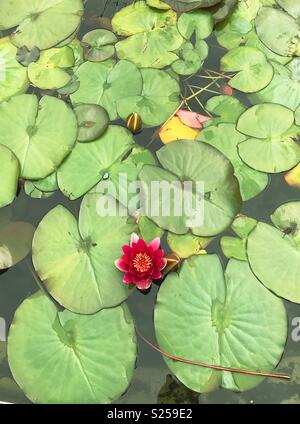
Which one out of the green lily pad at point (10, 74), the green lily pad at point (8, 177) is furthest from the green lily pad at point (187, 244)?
the green lily pad at point (10, 74)

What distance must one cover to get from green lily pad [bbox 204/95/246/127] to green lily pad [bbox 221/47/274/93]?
0.08 metres

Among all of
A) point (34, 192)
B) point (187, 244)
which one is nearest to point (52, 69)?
point (34, 192)

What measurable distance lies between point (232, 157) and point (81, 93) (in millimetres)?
649

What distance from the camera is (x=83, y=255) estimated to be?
1.49 m

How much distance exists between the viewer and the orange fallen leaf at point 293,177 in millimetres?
1622

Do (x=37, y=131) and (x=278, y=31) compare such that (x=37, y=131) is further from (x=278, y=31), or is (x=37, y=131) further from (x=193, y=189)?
(x=278, y=31)

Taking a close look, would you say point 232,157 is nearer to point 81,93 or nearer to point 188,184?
point 188,184

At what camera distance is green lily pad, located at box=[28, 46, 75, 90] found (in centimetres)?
186

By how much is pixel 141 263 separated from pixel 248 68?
955mm

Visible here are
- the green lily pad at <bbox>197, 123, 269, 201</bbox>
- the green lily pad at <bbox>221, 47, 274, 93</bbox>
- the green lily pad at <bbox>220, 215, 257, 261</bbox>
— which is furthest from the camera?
the green lily pad at <bbox>221, 47, 274, 93</bbox>

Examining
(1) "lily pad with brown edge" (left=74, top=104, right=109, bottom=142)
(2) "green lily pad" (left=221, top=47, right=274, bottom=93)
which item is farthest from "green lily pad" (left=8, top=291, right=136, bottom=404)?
(2) "green lily pad" (left=221, top=47, right=274, bottom=93)

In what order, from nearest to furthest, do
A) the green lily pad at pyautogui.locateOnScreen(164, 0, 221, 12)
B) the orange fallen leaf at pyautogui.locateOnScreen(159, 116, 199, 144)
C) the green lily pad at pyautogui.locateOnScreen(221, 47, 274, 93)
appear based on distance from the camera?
the orange fallen leaf at pyautogui.locateOnScreen(159, 116, 199, 144), the green lily pad at pyautogui.locateOnScreen(221, 47, 274, 93), the green lily pad at pyautogui.locateOnScreen(164, 0, 221, 12)

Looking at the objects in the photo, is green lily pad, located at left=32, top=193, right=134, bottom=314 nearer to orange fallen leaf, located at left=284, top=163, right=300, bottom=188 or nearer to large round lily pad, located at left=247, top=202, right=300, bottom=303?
large round lily pad, located at left=247, top=202, right=300, bottom=303
